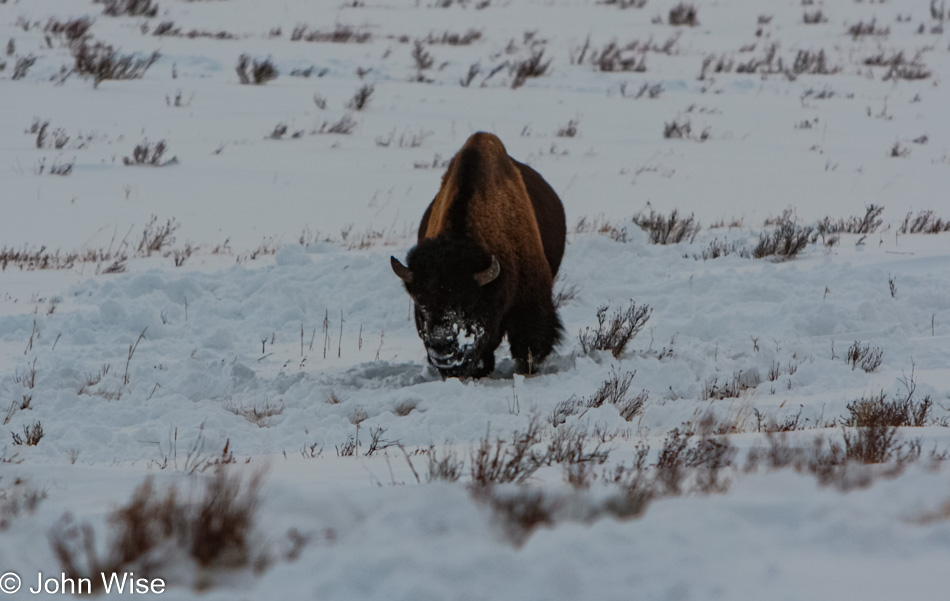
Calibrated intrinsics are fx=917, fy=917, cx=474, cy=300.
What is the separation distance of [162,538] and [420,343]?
16.3 ft

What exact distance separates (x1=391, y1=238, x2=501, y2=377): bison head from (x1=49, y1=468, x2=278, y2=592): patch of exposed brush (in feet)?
10.1

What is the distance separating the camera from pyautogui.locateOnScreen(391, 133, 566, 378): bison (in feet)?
18.4

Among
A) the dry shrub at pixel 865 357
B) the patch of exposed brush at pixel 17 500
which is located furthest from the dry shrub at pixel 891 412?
the patch of exposed brush at pixel 17 500

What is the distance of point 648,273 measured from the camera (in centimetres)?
877

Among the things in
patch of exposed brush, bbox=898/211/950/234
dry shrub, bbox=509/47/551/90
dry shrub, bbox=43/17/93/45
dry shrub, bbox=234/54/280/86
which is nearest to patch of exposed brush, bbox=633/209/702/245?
patch of exposed brush, bbox=898/211/950/234

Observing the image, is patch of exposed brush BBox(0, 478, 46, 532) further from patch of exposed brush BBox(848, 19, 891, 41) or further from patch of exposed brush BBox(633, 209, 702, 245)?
patch of exposed brush BBox(848, 19, 891, 41)

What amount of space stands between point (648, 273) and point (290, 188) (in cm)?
643

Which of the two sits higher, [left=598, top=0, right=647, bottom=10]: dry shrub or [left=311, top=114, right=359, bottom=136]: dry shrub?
[left=598, top=0, right=647, bottom=10]: dry shrub

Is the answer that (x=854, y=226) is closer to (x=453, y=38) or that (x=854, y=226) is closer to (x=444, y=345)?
(x=444, y=345)

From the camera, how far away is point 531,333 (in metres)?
6.43

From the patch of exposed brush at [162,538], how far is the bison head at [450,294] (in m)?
3.07

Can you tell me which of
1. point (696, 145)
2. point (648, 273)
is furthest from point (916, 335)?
point (696, 145)

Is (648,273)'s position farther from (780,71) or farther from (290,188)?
(780,71)

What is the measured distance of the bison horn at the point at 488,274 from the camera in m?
5.68
